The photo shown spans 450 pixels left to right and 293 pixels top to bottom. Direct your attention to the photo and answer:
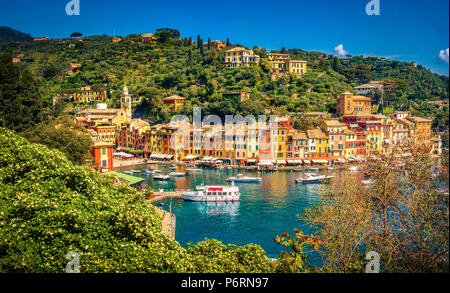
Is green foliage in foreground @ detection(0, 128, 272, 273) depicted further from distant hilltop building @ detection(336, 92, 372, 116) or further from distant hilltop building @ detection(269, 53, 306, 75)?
distant hilltop building @ detection(269, 53, 306, 75)

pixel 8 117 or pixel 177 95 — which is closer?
pixel 8 117

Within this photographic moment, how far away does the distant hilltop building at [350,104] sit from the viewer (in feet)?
120

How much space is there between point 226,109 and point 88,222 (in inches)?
1220

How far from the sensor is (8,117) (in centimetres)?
1717

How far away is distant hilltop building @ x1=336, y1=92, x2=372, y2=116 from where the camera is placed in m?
36.4

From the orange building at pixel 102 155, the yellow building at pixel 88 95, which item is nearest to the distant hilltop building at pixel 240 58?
the yellow building at pixel 88 95

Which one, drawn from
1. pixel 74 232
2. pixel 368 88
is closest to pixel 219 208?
pixel 74 232

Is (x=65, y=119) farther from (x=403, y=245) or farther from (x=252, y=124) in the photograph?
(x=403, y=245)

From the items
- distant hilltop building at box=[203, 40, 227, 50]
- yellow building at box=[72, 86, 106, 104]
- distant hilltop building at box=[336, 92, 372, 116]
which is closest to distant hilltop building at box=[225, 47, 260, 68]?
distant hilltop building at box=[203, 40, 227, 50]

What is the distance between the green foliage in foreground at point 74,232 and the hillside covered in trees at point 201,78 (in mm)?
29048

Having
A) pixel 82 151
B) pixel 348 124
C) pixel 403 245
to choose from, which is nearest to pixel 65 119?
pixel 82 151

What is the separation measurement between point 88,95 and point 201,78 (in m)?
15.3

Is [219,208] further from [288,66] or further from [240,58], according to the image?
[288,66]

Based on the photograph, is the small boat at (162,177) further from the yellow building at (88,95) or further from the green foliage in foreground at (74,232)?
the yellow building at (88,95)
